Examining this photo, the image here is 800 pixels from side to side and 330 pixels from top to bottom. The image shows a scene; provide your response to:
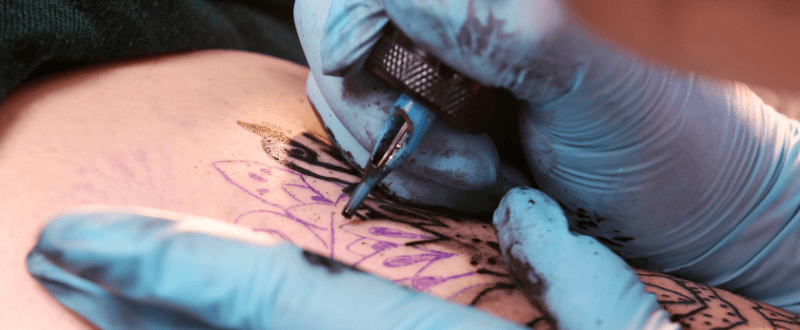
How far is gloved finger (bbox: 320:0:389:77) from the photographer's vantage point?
0.70 meters

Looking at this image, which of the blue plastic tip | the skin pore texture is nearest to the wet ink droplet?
the skin pore texture

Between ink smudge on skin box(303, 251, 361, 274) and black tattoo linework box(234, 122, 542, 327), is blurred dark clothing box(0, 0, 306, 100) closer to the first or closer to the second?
black tattoo linework box(234, 122, 542, 327)

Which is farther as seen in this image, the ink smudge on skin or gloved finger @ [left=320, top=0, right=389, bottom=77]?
gloved finger @ [left=320, top=0, right=389, bottom=77]

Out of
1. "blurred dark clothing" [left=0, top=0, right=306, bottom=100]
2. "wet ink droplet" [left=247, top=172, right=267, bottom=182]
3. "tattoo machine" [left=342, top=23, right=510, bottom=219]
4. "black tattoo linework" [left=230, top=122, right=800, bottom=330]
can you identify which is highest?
"tattoo machine" [left=342, top=23, right=510, bottom=219]

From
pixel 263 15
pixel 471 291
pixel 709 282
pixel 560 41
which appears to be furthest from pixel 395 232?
pixel 263 15

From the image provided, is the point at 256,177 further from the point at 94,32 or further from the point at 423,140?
the point at 94,32

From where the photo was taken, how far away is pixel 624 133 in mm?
721

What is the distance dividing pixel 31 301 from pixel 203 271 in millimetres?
235

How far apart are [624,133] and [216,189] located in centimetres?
82

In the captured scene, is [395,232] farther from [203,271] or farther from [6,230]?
[6,230]

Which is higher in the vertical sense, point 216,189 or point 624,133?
point 624,133

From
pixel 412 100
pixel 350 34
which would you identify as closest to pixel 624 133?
pixel 412 100

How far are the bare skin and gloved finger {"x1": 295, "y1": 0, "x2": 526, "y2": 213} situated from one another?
53 centimetres

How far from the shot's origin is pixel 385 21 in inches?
27.1
